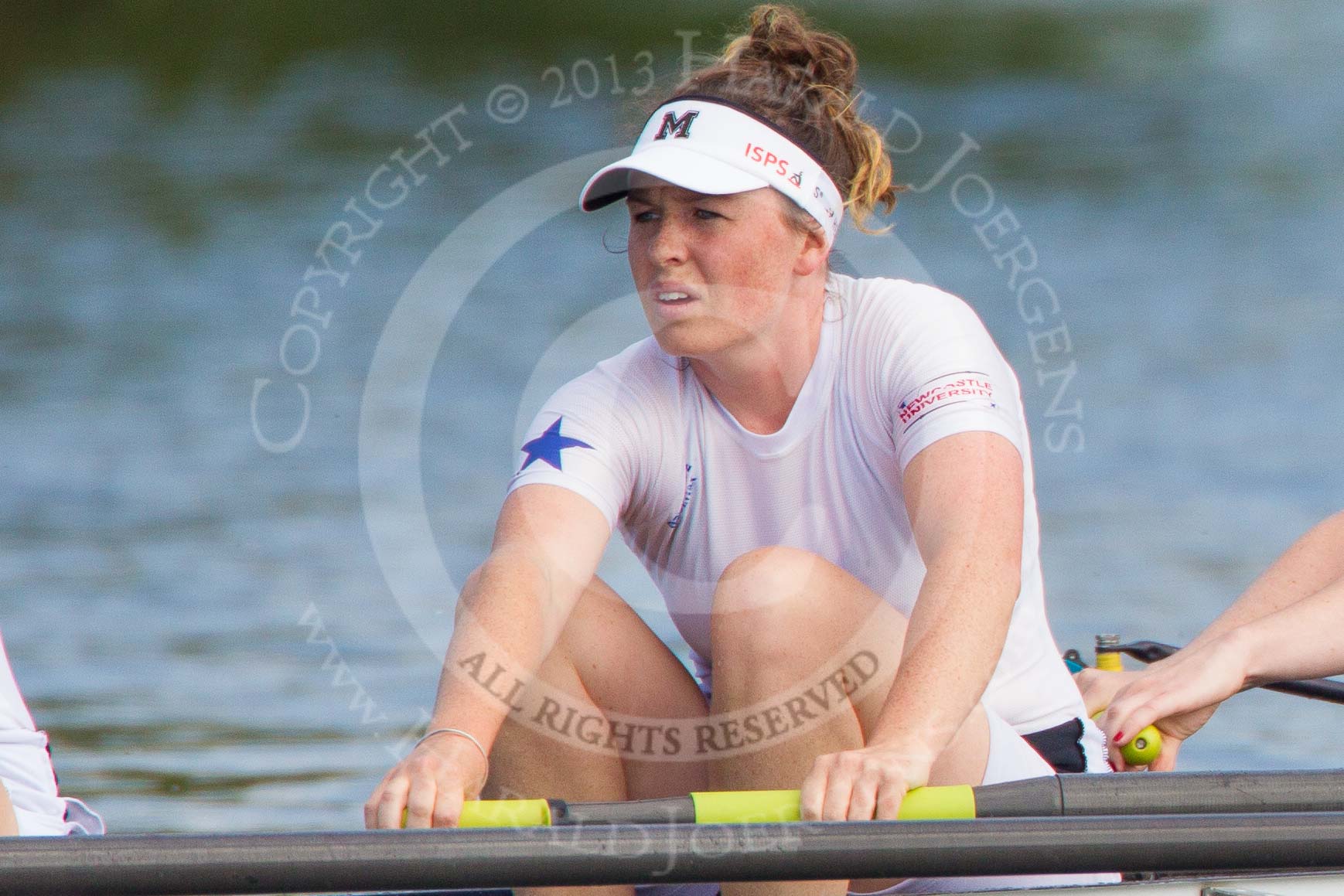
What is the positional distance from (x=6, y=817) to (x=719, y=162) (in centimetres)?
94

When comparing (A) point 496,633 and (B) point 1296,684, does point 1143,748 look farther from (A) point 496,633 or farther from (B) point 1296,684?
(A) point 496,633

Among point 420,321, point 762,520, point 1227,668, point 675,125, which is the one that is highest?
point 420,321

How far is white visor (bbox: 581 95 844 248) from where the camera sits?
5.29 ft

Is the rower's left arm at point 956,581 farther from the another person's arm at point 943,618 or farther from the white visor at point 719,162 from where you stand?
the white visor at point 719,162

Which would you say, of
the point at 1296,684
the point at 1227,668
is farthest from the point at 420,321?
the point at 1227,668

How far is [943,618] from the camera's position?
4.74ft

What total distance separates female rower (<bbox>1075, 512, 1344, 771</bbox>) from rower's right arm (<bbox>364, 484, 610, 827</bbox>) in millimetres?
666

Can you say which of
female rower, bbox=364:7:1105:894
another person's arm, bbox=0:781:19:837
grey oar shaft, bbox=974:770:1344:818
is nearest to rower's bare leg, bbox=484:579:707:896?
female rower, bbox=364:7:1105:894

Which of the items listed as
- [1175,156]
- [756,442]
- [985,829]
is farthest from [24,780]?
[1175,156]

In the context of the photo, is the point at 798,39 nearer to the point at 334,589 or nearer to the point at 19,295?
the point at 334,589

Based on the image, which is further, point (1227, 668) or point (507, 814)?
point (1227, 668)

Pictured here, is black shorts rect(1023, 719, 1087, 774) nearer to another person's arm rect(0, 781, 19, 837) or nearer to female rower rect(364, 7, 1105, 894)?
female rower rect(364, 7, 1105, 894)

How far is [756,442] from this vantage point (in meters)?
1.70

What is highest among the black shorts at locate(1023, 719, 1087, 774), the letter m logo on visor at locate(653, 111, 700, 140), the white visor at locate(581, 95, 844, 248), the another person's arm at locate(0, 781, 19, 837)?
the letter m logo on visor at locate(653, 111, 700, 140)
